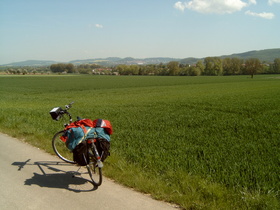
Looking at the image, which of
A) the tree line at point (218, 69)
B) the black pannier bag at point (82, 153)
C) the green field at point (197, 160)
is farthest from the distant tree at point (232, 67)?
the black pannier bag at point (82, 153)

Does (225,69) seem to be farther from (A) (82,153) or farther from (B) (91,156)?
(A) (82,153)

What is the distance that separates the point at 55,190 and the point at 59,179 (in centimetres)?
45

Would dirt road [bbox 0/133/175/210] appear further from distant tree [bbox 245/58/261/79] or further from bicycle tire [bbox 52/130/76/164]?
distant tree [bbox 245/58/261/79]

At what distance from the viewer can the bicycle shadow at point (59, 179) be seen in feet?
13.1

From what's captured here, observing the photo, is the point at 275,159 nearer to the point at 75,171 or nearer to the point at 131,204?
the point at 131,204

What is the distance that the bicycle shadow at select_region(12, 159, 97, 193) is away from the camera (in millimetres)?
3998

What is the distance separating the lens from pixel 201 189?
3719 mm

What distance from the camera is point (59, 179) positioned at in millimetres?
4301

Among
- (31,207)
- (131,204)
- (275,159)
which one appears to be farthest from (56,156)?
(275,159)

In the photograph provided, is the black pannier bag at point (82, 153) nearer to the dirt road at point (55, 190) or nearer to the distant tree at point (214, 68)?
the dirt road at point (55, 190)

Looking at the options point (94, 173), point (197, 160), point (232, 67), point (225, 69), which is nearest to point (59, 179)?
point (94, 173)

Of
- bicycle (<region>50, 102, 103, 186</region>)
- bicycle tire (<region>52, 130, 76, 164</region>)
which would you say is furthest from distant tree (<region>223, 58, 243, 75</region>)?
bicycle (<region>50, 102, 103, 186</region>)

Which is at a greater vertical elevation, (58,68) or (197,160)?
(58,68)

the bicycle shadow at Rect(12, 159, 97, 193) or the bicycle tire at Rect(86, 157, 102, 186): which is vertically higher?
the bicycle tire at Rect(86, 157, 102, 186)
